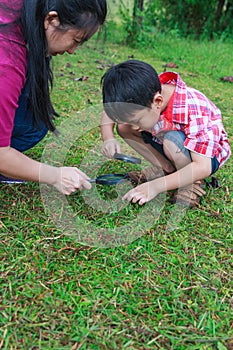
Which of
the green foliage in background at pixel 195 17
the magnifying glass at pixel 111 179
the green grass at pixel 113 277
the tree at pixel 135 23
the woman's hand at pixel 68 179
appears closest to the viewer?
the green grass at pixel 113 277

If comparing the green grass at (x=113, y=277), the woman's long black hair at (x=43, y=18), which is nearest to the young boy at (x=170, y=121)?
the green grass at (x=113, y=277)

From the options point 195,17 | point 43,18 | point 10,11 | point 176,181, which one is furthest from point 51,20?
point 195,17

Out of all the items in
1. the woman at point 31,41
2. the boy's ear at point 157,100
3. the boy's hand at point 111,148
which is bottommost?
the boy's hand at point 111,148

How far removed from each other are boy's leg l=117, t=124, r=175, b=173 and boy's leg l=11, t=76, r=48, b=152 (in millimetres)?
381

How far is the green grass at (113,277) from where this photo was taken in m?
1.12

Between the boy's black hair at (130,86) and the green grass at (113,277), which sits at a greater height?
the boy's black hair at (130,86)

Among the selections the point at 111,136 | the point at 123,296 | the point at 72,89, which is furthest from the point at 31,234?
the point at 72,89

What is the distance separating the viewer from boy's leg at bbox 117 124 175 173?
1887 mm

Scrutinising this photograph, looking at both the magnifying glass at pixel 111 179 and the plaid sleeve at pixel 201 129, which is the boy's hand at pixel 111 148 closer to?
the magnifying glass at pixel 111 179

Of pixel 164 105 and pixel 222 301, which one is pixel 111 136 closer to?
pixel 164 105

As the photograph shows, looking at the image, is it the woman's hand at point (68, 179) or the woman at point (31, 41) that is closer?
the woman at point (31, 41)

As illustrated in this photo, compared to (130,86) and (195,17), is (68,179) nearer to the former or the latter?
(130,86)

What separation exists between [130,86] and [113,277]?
2.27 ft

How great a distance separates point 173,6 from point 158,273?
5682 millimetres
